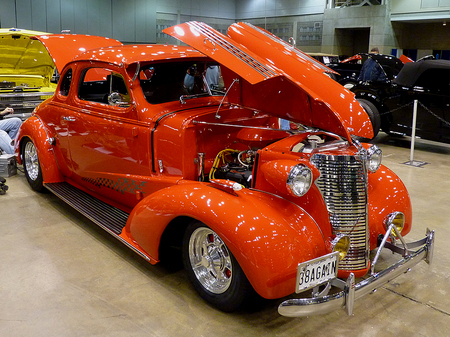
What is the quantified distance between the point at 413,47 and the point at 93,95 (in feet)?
51.4

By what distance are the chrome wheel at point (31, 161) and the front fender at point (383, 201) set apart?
3.75m

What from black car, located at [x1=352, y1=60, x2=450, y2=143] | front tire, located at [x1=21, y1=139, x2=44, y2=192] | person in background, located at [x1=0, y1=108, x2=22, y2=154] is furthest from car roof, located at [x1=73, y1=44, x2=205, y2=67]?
black car, located at [x1=352, y1=60, x2=450, y2=143]

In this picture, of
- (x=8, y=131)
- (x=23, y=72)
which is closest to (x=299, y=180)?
(x=8, y=131)

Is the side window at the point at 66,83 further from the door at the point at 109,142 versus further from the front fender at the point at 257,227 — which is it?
the front fender at the point at 257,227

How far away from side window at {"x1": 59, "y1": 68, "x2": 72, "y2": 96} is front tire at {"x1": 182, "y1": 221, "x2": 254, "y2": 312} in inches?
98.9

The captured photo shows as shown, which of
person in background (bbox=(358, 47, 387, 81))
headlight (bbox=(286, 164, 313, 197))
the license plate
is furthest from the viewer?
person in background (bbox=(358, 47, 387, 81))

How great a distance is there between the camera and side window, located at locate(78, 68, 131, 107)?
3.73m

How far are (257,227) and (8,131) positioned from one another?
541 cm

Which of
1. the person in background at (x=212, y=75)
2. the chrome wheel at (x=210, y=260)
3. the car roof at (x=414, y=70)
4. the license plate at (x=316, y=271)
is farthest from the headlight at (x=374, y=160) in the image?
the car roof at (x=414, y=70)

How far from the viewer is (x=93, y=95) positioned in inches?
176

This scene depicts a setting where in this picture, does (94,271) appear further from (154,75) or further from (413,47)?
(413,47)

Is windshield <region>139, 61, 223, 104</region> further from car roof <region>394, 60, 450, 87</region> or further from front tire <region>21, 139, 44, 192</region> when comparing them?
car roof <region>394, 60, 450, 87</region>

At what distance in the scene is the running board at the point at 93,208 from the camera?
3.64m

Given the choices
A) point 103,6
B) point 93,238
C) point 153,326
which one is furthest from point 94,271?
point 103,6
